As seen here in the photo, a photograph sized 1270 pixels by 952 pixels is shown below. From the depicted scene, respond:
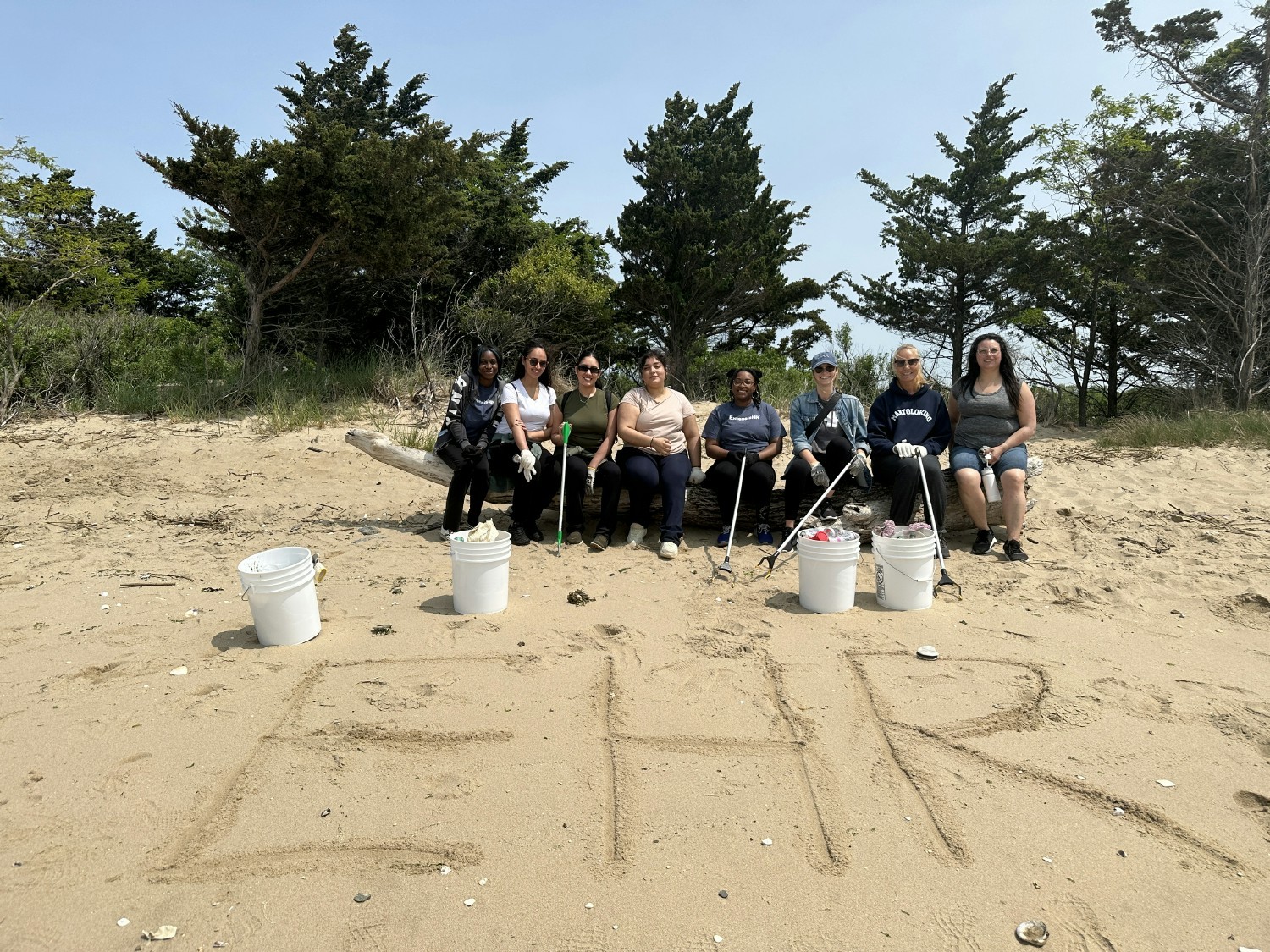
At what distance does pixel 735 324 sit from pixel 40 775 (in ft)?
59.5

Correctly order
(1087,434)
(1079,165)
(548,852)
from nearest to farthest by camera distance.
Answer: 1. (548,852)
2. (1087,434)
3. (1079,165)

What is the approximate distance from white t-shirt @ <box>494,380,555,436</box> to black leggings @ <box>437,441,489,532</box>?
1.00 feet

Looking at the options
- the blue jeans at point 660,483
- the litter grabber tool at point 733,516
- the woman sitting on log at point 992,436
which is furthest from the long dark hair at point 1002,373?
the blue jeans at point 660,483

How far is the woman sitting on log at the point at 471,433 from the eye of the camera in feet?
19.4

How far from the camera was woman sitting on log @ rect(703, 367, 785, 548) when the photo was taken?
18.8 ft

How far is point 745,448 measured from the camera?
19.2 feet

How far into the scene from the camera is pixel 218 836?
248 centimetres

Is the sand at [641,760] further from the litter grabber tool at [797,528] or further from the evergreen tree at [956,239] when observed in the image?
the evergreen tree at [956,239]

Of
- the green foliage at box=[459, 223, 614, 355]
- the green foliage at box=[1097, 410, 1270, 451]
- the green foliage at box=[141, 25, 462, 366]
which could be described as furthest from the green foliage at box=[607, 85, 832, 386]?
the green foliage at box=[1097, 410, 1270, 451]

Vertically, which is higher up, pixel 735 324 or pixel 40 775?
pixel 735 324

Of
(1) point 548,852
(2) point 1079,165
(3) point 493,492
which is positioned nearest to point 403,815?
(1) point 548,852

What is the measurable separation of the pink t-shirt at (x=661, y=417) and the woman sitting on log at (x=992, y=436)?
6.45 ft

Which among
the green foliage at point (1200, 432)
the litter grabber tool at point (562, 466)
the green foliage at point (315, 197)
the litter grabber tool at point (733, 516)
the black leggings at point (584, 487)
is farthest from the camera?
the green foliage at point (315, 197)

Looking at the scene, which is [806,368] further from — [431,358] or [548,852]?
[548,852]
